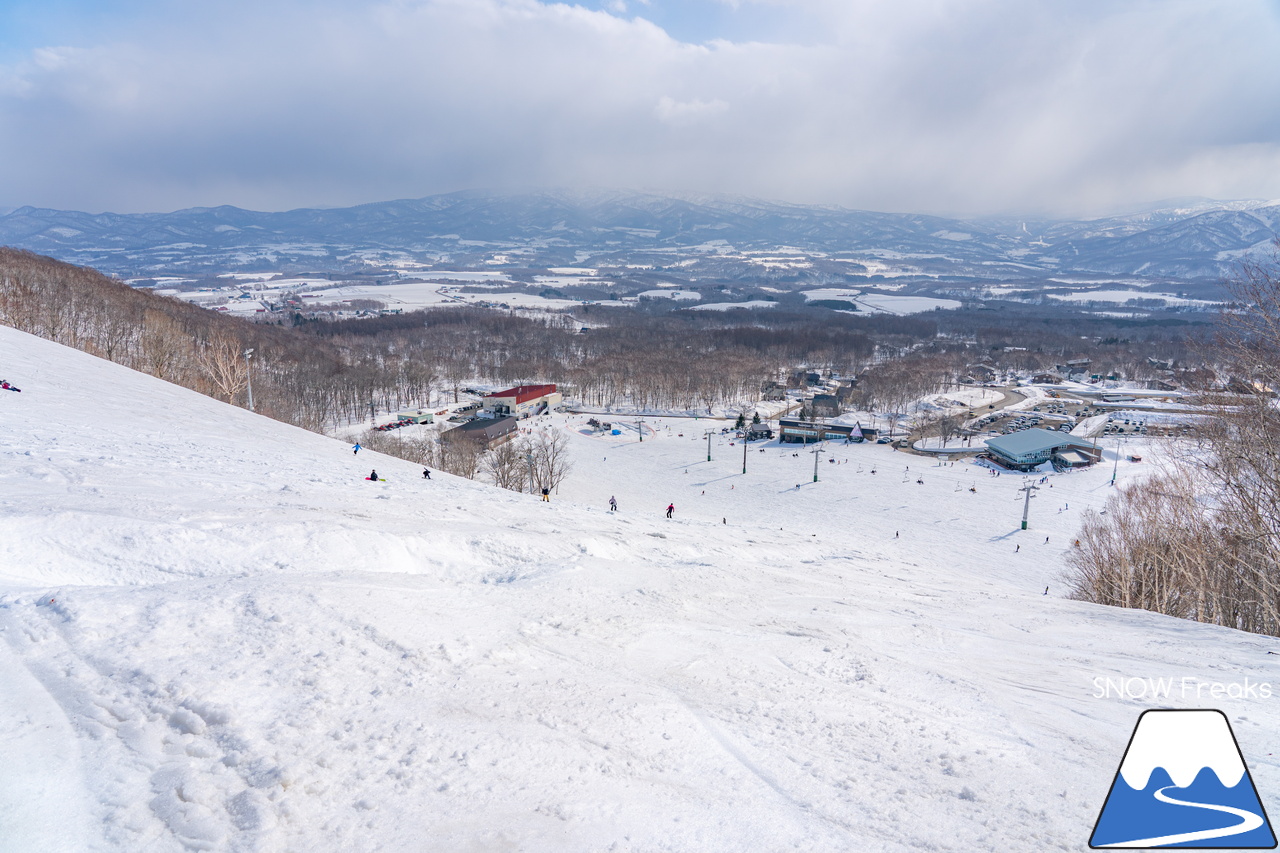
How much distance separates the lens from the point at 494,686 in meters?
5.57

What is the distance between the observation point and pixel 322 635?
5.95 m

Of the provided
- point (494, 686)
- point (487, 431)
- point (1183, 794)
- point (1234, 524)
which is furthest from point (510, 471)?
point (1183, 794)

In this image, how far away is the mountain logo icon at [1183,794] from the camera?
11.0 feet

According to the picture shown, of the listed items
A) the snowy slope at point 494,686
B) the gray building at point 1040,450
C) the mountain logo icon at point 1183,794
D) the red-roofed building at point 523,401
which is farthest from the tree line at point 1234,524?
the red-roofed building at point 523,401

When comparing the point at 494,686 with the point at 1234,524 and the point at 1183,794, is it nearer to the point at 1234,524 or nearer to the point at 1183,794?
the point at 1183,794

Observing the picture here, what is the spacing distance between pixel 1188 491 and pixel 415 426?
165ft

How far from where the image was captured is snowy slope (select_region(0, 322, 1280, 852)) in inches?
156

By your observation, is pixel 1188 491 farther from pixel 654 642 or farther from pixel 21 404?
pixel 21 404

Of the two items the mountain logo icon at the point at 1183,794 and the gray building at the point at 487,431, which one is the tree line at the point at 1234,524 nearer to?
the mountain logo icon at the point at 1183,794

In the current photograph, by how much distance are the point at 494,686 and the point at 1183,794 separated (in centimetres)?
481

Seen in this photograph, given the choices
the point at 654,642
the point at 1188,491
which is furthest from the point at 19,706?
the point at 1188,491

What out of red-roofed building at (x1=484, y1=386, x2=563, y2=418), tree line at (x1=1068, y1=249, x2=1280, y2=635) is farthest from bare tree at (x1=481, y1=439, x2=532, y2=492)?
red-roofed building at (x1=484, y1=386, x2=563, y2=418)

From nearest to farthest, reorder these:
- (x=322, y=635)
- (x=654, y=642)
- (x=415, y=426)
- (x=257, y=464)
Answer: (x=322, y=635)
(x=654, y=642)
(x=257, y=464)
(x=415, y=426)

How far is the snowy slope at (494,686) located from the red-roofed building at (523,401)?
45.8 meters
